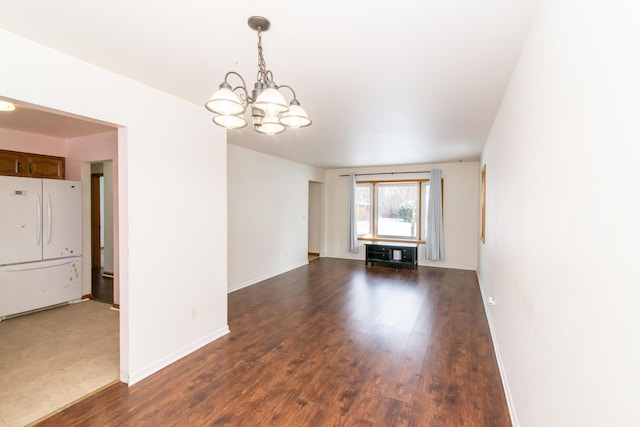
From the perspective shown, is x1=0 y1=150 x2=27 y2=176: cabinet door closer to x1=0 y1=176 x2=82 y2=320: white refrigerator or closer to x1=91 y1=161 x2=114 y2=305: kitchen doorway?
x1=0 y1=176 x2=82 y2=320: white refrigerator

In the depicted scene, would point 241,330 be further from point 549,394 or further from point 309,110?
point 549,394

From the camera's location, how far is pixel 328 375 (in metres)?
2.57

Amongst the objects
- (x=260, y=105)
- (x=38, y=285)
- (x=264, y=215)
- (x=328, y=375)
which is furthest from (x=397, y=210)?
(x=38, y=285)

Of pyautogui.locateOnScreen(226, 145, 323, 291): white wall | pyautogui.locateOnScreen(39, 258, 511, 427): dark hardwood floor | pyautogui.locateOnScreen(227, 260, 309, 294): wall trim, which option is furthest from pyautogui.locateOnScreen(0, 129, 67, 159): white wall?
pyautogui.locateOnScreen(39, 258, 511, 427): dark hardwood floor

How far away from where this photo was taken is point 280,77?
2377 millimetres

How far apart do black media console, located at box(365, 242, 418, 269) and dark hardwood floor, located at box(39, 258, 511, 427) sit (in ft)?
7.87

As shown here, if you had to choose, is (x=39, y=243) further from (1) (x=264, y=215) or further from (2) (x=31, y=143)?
(1) (x=264, y=215)

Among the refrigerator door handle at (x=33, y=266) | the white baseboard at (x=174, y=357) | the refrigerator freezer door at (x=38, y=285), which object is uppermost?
the refrigerator door handle at (x=33, y=266)

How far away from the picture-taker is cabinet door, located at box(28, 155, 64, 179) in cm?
428

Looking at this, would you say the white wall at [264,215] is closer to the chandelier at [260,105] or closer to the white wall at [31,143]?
the white wall at [31,143]

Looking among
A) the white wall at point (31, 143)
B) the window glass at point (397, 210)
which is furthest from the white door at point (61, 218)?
the window glass at point (397, 210)

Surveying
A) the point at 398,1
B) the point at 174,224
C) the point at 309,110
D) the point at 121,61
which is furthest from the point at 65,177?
the point at 398,1

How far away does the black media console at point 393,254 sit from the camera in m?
6.88

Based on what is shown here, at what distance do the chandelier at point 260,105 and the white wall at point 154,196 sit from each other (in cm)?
117
